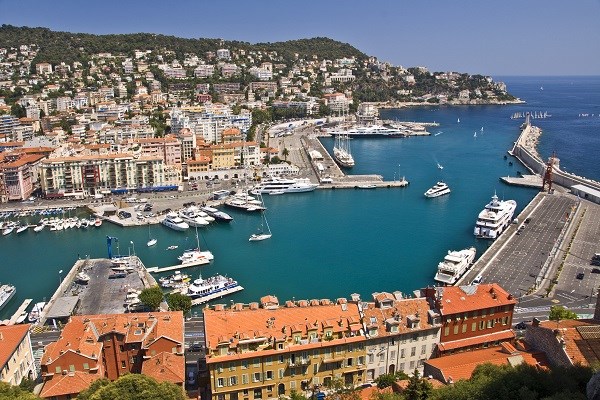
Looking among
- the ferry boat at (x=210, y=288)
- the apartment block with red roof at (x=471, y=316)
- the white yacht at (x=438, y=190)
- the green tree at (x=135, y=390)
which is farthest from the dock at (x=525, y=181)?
the green tree at (x=135, y=390)

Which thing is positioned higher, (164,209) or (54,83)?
(54,83)

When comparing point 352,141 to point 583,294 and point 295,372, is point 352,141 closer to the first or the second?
point 583,294

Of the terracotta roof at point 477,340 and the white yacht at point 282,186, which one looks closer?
the terracotta roof at point 477,340

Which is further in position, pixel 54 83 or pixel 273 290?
pixel 54 83

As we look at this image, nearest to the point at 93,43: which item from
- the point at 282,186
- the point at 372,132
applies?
the point at 372,132

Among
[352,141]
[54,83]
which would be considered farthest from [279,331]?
[54,83]

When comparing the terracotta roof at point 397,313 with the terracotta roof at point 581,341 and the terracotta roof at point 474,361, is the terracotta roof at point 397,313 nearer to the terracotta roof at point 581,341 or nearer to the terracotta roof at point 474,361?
the terracotta roof at point 474,361

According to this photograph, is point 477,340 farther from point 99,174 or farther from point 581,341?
point 99,174
